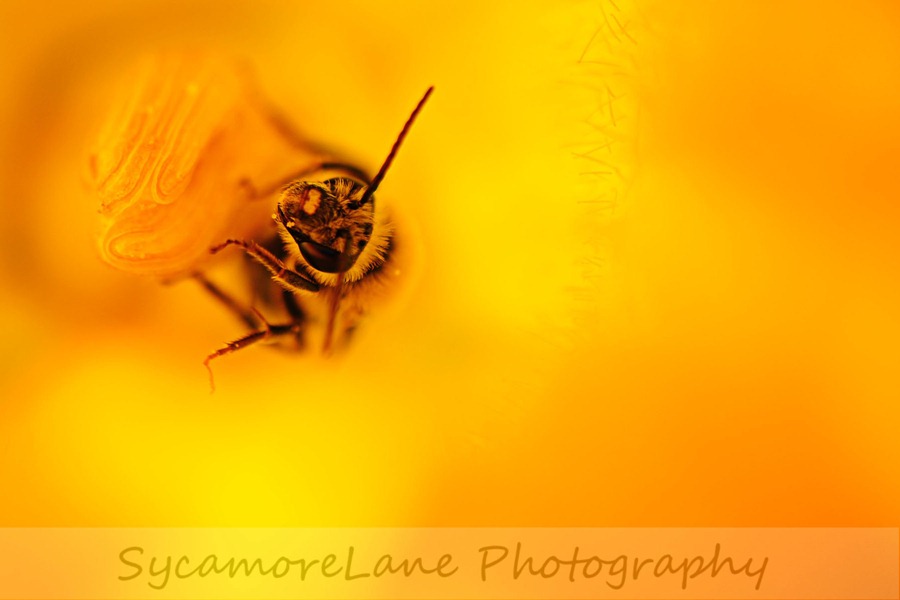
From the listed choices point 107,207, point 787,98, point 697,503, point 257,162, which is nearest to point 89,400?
point 107,207

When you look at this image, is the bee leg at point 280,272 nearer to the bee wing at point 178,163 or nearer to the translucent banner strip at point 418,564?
the bee wing at point 178,163

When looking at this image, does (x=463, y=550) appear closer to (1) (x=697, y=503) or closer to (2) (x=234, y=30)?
(1) (x=697, y=503)

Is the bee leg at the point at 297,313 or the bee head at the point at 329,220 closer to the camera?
the bee head at the point at 329,220

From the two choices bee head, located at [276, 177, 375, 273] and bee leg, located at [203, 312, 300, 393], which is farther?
bee leg, located at [203, 312, 300, 393]

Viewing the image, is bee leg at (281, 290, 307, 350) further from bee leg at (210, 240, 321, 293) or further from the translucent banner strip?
the translucent banner strip

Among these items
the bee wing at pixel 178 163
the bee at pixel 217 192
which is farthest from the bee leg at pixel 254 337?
the bee wing at pixel 178 163

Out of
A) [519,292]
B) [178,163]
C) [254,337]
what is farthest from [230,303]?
[519,292]

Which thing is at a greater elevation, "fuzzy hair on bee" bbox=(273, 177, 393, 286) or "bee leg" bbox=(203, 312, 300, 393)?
"fuzzy hair on bee" bbox=(273, 177, 393, 286)

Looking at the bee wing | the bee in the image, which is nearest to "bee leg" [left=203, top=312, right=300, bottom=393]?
the bee
